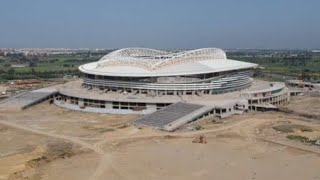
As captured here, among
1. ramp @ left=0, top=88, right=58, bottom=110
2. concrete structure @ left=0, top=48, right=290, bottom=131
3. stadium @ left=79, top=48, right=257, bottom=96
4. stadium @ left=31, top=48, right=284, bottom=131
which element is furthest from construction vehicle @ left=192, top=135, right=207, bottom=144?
ramp @ left=0, top=88, right=58, bottom=110

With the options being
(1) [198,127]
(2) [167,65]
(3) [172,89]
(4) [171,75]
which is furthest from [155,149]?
(2) [167,65]

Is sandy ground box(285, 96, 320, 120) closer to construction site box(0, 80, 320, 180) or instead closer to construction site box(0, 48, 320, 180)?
construction site box(0, 48, 320, 180)

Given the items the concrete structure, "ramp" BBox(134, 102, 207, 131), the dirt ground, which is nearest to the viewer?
the dirt ground

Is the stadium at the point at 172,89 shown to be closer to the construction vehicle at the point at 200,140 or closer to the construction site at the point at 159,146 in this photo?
the construction site at the point at 159,146

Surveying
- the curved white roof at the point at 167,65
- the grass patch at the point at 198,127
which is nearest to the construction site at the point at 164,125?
the curved white roof at the point at 167,65

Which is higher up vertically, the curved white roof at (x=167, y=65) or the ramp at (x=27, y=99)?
the curved white roof at (x=167, y=65)

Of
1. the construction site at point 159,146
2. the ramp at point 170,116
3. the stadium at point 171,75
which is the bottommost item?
the construction site at point 159,146

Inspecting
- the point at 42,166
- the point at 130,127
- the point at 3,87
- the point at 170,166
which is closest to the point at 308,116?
the point at 130,127

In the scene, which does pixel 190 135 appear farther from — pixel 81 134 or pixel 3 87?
pixel 3 87
